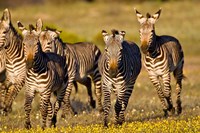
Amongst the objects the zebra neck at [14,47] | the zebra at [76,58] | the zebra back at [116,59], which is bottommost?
the zebra at [76,58]

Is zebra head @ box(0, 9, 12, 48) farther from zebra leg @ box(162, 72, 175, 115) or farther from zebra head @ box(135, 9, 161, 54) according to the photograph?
zebra leg @ box(162, 72, 175, 115)

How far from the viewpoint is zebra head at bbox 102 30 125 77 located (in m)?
14.8

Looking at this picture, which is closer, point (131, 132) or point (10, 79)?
point (131, 132)

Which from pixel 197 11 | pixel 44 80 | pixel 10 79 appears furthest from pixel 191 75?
pixel 197 11

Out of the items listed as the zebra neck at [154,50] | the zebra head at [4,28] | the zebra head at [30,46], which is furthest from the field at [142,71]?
the zebra head at [4,28]

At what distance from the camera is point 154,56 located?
62.2 ft

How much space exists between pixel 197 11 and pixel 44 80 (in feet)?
177

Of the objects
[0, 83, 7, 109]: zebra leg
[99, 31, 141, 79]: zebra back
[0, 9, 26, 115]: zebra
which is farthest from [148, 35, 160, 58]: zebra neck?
[0, 83, 7, 109]: zebra leg

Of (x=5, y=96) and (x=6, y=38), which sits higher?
(x=6, y=38)

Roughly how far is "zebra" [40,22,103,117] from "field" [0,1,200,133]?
759mm

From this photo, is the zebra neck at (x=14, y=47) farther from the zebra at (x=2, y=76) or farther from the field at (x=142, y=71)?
the field at (x=142, y=71)

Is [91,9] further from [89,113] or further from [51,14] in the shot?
[89,113]

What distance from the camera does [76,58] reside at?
796 inches

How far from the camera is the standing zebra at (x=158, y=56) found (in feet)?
59.2
